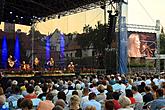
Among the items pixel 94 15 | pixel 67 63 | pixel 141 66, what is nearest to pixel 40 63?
pixel 67 63

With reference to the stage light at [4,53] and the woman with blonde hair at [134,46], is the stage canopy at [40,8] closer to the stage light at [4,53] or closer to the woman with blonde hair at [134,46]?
the stage light at [4,53]

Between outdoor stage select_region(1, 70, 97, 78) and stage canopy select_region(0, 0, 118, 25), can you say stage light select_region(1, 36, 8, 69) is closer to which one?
stage canopy select_region(0, 0, 118, 25)

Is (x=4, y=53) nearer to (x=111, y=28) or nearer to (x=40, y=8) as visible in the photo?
(x=40, y=8)

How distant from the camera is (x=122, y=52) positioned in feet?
67.3

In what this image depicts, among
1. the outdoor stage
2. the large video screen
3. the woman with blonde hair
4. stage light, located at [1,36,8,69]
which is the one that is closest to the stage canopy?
stage light, located at [1,36,8,69]

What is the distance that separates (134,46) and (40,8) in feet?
24.3

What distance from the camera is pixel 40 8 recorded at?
24.9 meters

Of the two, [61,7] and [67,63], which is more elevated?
[61,7]

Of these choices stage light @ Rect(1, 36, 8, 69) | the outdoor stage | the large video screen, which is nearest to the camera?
the outdoor stage

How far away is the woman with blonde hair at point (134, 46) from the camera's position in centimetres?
2433

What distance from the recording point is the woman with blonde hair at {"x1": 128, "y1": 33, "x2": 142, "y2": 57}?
2433 cm

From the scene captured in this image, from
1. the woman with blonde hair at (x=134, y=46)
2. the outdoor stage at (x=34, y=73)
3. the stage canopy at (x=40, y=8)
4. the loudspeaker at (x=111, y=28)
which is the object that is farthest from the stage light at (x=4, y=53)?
the woman with blonde hair at (x=134, y=46)

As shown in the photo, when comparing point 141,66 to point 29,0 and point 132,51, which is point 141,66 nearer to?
point 132,51

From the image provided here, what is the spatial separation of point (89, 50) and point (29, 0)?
19.7 ft
